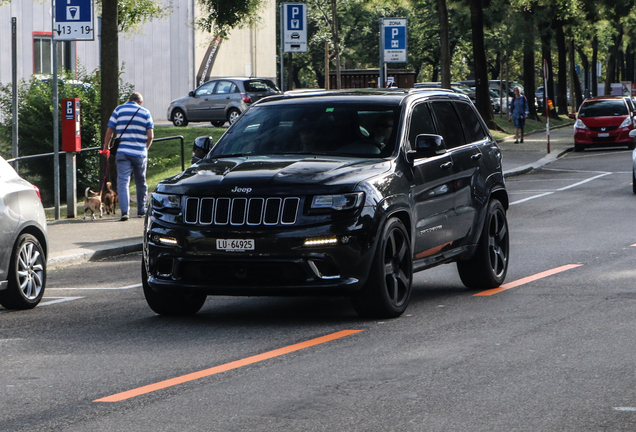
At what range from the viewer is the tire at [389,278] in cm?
813

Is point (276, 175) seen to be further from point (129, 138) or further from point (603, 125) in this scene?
point (603, 125)

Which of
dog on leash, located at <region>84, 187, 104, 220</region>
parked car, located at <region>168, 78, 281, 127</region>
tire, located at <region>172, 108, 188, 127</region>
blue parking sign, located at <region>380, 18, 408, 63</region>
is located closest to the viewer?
dog on leash, located at <region>84, 187, 104, 220</region>

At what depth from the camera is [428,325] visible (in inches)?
322

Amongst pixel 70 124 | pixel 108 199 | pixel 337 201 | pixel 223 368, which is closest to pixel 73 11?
pixel 70 124

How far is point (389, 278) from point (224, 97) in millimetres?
29106

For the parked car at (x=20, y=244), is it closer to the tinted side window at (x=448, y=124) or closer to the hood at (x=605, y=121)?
the tinted side window at (x=448, y=124)

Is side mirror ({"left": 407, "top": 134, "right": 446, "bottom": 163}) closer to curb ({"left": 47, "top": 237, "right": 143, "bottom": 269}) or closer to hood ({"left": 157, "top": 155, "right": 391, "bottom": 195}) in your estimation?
hood ({"left": 157, "top": 155, "right": 391, "bottom": 195})

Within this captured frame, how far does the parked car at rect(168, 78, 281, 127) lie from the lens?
3666 cm

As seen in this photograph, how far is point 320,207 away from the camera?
7.90 metres

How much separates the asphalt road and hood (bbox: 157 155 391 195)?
1.00 m

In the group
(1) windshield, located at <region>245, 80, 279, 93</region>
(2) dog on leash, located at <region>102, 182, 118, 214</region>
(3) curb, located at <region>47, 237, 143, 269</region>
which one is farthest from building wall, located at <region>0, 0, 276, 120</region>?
(3) curb, located at <region>47, 237, 143, 269</region>

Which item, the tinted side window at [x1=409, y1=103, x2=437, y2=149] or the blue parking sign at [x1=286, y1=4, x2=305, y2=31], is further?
the blue parking sign at [x1=286, y1=4, x2=305, y2=31]

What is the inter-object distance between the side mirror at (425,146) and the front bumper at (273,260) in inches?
44.2

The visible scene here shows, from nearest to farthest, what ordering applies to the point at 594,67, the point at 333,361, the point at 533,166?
the point at 333,361 → the point at 533,166 → the point at 594,67
